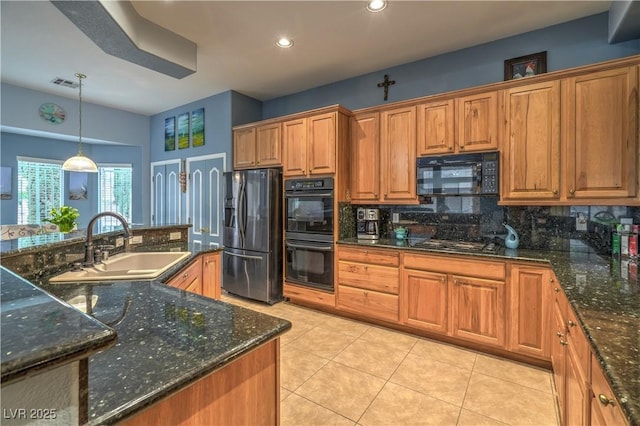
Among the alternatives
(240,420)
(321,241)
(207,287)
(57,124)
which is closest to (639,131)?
(321,241)

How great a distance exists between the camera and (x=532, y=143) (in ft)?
8.40

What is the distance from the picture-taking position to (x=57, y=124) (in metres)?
4.43

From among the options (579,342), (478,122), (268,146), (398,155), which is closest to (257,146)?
(268,146)

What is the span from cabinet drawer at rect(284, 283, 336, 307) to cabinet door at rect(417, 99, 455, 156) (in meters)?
1.87

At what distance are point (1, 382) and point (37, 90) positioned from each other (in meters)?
5.54

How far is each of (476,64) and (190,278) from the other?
3.40m

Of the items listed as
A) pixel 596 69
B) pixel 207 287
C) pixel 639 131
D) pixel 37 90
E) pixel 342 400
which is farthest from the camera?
pixel 37 90

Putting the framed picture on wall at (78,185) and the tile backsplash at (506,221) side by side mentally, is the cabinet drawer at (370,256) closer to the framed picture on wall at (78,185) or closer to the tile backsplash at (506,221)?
the tile backsplash at (506,221)

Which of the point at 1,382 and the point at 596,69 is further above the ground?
the point at 596,69

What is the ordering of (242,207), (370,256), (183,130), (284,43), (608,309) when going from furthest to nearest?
(183,130)
(242,207)
(370,256)
(284,43)
(608,309)

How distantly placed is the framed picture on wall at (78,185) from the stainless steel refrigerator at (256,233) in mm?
3799

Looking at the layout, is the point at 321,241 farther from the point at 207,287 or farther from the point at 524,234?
the point at 524,234

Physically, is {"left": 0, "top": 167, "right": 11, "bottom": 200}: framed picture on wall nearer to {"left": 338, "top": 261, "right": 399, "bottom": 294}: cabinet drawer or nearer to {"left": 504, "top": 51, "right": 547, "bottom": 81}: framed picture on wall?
{"left": 338, "top": 261, "right": 399, "bottom": 294}: cabinet drawer

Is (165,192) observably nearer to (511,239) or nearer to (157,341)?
(157,341)
